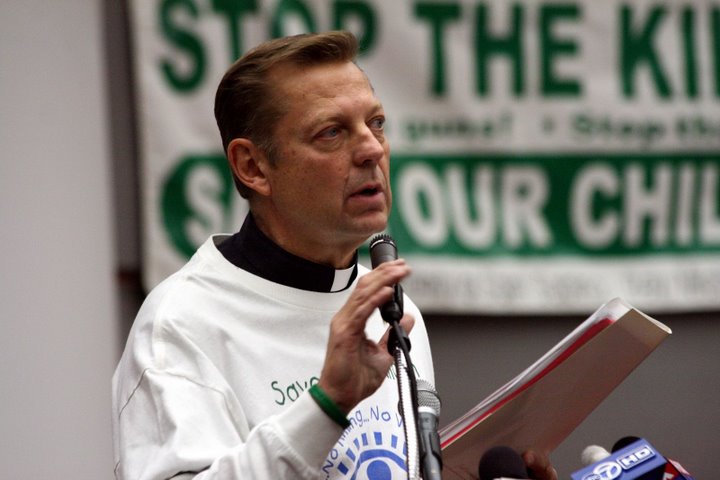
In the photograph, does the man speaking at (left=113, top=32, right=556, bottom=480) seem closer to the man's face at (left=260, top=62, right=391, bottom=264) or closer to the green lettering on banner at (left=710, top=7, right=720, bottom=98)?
the man's face at (left=260, top=62, right=391, bottom=264)

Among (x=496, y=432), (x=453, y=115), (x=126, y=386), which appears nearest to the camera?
(x=126, y=386)

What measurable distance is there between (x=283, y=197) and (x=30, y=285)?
5.66ft

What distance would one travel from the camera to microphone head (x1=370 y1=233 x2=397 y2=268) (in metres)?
1.73

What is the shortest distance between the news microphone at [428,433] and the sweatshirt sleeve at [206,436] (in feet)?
0.44

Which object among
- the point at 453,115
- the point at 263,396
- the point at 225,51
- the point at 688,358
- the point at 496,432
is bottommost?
the point at 688,358

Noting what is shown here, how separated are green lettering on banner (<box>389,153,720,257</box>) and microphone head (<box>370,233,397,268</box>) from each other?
80.9 inches

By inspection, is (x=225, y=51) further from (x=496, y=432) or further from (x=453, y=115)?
(x=496, y=432)

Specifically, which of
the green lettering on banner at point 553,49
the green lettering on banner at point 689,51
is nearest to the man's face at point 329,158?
the green lettering on banner at point 553,49

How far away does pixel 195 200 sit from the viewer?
366 centimetres

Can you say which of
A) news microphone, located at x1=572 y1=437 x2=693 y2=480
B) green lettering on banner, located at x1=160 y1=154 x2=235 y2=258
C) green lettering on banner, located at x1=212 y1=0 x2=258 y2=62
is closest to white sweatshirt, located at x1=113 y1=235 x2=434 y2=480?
news microphone, located at x1=572 y1=437 x2=693 y2=480

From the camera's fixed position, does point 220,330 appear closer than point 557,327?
Yes

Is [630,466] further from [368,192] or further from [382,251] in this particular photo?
[368,192]

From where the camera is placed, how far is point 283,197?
6.71ft

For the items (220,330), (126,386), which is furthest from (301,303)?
(126,386)
